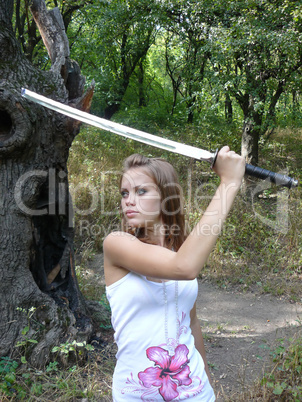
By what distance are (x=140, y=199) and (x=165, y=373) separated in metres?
0.72

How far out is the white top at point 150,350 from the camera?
1.47 meters

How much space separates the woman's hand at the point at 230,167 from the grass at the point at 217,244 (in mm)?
1818

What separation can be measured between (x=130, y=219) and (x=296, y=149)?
8.48m

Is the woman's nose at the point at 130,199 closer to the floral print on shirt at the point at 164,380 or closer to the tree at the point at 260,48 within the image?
the floral print on shirt at the point at 164,380

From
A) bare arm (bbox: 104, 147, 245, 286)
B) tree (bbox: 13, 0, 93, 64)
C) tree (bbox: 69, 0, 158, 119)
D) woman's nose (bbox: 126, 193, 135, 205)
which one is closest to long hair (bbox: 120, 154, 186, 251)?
woman's nose (bbox: 126, 193, 135, 205)

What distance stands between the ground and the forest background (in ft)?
0.84

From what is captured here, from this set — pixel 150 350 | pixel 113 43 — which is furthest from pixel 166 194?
pixel 113 43

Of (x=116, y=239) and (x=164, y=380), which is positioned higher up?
(x=116, y=239)

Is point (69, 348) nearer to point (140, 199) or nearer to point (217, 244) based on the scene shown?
point (140, 199)

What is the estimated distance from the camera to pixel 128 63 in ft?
41.6

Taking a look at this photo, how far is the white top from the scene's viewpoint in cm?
147

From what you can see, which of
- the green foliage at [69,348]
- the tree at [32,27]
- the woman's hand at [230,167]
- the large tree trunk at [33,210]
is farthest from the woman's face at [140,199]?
the tree at [32,27]

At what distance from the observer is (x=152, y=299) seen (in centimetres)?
150

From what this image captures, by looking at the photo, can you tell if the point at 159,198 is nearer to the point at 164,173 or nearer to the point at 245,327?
the point at 164,173
